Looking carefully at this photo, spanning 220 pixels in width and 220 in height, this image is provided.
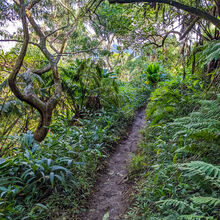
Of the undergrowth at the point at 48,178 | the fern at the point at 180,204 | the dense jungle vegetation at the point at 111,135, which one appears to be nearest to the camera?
the fern at the point at 180,204

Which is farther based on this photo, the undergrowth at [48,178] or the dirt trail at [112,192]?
the dirt trail at [112,192]

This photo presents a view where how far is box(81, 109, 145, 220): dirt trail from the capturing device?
205cm

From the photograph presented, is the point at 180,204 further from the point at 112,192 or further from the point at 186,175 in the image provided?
the point at 112,192

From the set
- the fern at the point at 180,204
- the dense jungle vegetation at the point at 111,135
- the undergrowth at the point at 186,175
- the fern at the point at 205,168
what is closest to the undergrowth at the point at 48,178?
the dense jungle vegetation at the point at 111,135

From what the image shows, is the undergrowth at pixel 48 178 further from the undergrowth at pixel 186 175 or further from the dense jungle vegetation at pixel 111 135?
the undergrowth at pixel 186 175

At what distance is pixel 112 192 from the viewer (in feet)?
7.97

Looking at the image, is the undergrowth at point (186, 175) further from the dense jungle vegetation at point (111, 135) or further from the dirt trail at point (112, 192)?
the dirt trail at point (112, 192)

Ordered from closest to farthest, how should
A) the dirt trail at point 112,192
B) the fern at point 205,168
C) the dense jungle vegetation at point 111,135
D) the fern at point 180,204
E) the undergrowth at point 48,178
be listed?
the fern at point 205,168
the fern at point 180,204
the dense jungle vegetation at point 111,135
the undergrowth at point 48,178
the dirt trail at point 112,192

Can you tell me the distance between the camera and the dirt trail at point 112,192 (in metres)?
2.05

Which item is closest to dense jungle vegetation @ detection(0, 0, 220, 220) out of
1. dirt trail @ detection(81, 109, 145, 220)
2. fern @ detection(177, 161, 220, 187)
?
fern @ detection(177, 161, 220, 187)

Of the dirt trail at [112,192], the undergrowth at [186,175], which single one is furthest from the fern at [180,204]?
the dirt trail at [112,192]

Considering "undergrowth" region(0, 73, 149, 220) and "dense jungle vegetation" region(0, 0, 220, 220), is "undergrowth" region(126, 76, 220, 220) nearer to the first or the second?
"dense jungle vegetation" region(0, 0, 220, 220)

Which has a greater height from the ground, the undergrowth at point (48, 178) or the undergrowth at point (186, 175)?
the undergrowth at point (48, 178)

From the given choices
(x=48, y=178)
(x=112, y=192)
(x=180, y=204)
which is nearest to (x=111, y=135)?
(x=112, y=192)
